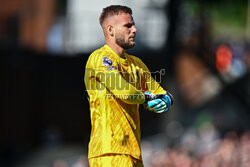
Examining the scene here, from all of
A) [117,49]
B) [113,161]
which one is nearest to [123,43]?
[117,49]

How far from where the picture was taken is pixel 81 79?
17.2 metres

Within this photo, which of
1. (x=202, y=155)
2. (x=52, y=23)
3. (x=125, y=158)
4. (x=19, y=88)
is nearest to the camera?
(x=125, y=158)

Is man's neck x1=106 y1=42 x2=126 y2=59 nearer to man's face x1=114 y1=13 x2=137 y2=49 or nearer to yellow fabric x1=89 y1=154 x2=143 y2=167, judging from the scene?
man's face x1=114 y1=13 x2=137 y2=49

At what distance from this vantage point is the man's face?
15.3ft

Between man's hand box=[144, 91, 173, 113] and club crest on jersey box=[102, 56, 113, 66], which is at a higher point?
club crest on jersey box=[102, 56, 113, 66]

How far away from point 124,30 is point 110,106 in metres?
0.70

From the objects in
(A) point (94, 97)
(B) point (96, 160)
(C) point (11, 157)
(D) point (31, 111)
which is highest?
(A) point (94, 97)

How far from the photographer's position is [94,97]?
469 centimetres

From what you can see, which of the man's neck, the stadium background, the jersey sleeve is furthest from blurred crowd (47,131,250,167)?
the jersey sleeve

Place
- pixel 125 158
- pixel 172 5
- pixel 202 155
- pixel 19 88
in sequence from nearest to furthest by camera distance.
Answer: pixel 125 158 → pixel 202 155 → pixel 172 5 → pixel 19 88

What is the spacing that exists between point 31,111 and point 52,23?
429cm

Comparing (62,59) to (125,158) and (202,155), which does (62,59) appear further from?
(125,158)

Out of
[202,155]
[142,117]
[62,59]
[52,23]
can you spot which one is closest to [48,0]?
[52,23]

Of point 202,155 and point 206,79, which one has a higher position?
point 206,79
